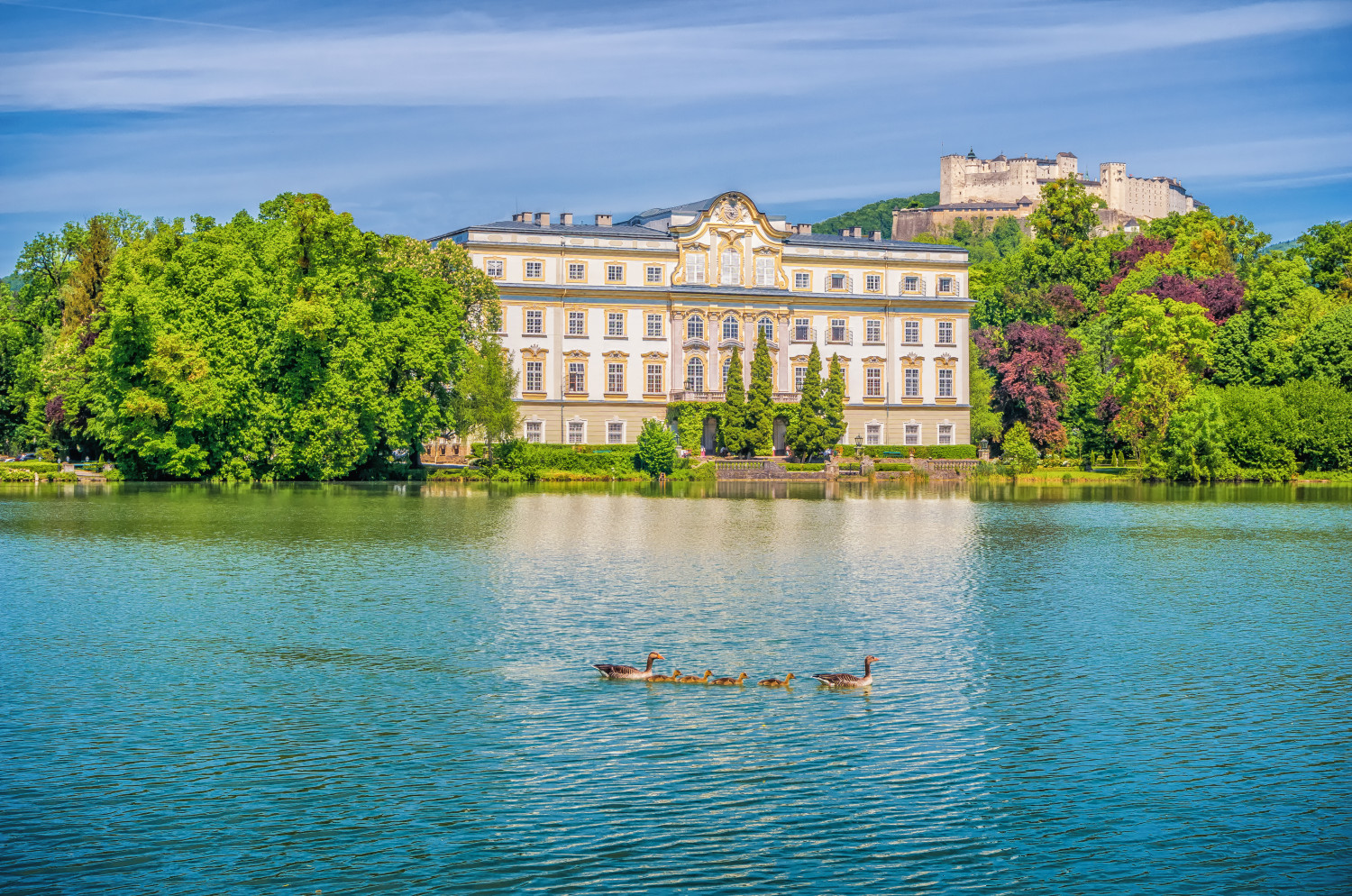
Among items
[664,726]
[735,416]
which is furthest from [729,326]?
[664,726]

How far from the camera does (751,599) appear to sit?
22609 millimetres

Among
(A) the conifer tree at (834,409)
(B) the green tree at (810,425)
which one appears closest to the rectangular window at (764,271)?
(B) the green tree at (810,425)

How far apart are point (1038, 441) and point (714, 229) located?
71.8ft

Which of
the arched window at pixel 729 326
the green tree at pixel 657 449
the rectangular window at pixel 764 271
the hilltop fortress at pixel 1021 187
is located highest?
the hilltop fortress at pixel 1021 187

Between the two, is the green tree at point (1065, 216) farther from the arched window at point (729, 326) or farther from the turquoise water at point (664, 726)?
the turquoise water at point (664, 726)

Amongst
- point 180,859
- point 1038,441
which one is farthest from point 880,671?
point 1038,441

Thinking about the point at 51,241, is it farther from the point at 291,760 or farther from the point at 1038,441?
the point at 291,760

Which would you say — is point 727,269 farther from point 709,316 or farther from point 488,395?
point 488,395

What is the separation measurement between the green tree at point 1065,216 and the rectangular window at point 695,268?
28310mm

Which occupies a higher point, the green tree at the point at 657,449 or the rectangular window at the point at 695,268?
the rectangular window at the point at 695,268

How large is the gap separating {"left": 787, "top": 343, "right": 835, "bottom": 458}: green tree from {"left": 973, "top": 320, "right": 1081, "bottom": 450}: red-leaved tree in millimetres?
10391

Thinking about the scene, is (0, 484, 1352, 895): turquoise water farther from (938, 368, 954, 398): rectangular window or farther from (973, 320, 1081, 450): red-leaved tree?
(938, 368, 954, 398): rectangular window

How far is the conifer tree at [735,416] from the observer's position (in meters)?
73.9

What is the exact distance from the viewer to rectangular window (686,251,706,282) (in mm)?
78562
